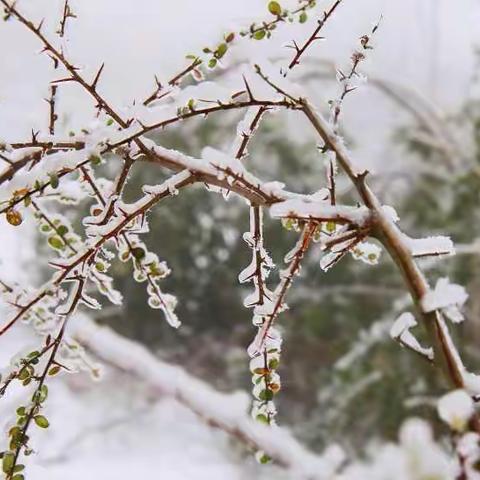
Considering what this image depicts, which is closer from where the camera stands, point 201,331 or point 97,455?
point 97,455

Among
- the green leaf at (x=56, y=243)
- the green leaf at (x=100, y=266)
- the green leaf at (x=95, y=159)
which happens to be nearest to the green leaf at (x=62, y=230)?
the green leaf at (x=56, y=243)

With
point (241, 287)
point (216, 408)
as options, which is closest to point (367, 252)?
point (216, 408)

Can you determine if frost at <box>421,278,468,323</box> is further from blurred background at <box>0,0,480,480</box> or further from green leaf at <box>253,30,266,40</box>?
blurred background at <box>0,0,480,480</box>

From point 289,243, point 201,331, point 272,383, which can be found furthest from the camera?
point 201,331

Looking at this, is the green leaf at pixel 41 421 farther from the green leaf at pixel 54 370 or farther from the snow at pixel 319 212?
the snow at pixel 319 212

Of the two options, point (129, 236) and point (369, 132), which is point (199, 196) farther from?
point (129, 236)

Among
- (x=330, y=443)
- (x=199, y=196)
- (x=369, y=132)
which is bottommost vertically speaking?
(x=330, y=443)

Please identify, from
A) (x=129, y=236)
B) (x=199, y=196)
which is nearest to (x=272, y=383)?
(x=129, y=236)
